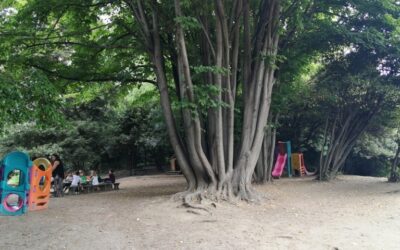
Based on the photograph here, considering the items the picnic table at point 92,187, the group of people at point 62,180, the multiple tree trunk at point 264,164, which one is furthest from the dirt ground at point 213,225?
the multiple tree trunk at point 264,164

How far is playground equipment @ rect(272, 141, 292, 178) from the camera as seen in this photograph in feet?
72.7

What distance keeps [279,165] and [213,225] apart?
14315 millimetres

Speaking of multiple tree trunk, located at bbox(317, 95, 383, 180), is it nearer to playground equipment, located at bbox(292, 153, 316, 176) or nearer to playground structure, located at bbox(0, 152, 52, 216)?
playground equipment, located at bbox(292, 153, 316, 176)

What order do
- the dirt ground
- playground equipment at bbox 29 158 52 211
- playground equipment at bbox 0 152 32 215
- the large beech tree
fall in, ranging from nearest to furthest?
1. the dirt ground
2. playground equipment at bbox 0 152 32 215
3. playground equipment at bbox 29 158 52 211
4. the large beech tree

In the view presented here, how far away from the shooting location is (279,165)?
22422mm

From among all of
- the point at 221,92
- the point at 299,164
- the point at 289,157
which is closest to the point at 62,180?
the point at 221,92

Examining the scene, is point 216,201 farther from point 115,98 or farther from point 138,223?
point 115,98

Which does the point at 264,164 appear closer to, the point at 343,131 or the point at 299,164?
the point at 343,131

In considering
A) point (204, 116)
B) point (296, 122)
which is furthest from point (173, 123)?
point (296, 122)

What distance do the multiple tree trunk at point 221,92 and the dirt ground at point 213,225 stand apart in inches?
42.4

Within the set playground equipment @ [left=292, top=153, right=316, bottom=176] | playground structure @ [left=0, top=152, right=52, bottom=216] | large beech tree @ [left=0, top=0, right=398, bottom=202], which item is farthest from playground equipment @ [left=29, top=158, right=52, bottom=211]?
playground equipment @ [left=292, top=153, right=316, bottom=176]

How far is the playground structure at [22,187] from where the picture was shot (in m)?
10.5

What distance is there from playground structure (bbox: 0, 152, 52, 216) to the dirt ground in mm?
480

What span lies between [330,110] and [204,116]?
7.97 meters
